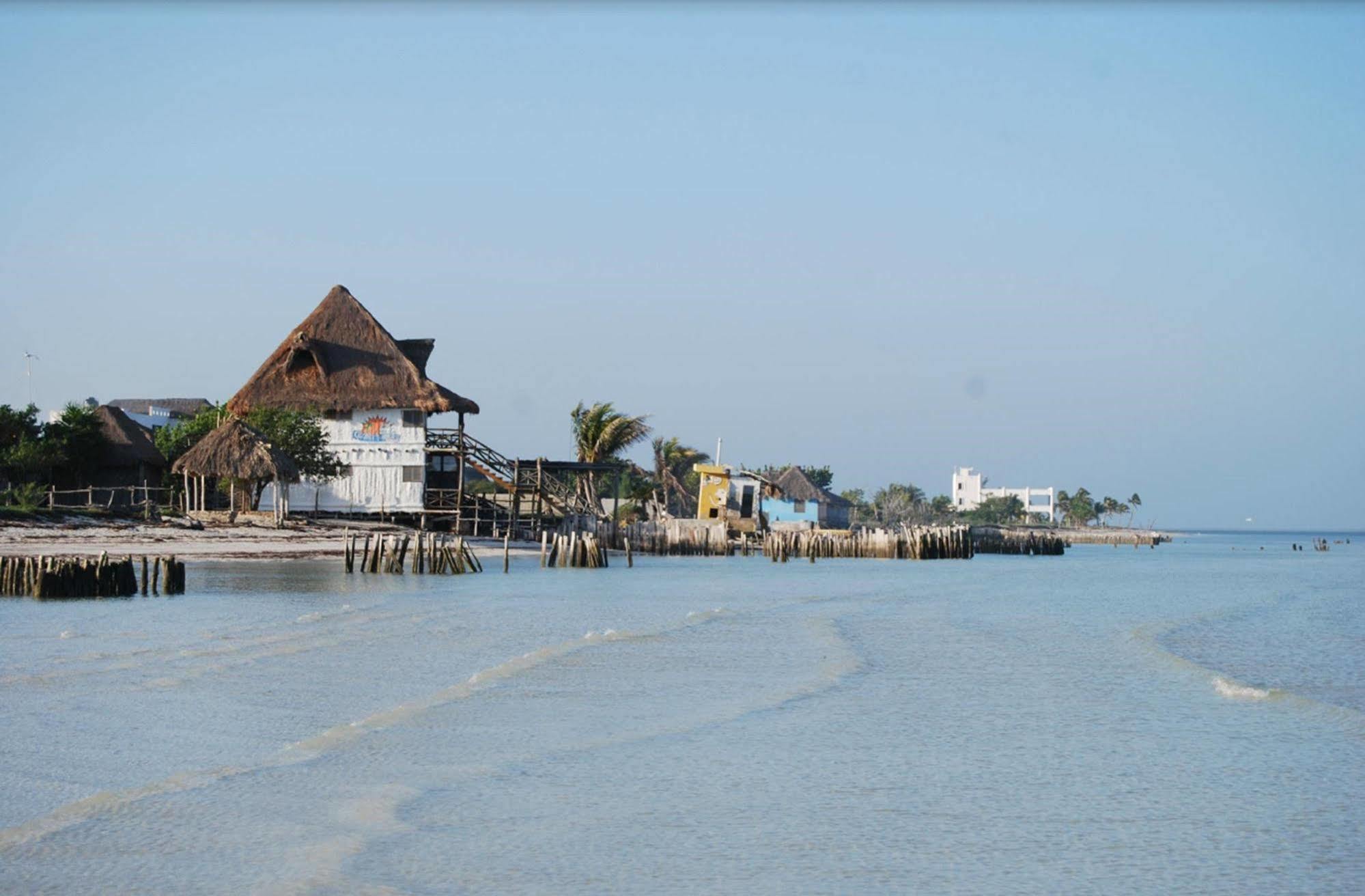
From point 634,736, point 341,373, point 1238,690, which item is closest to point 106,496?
point 341,373

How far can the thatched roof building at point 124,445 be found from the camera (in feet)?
144

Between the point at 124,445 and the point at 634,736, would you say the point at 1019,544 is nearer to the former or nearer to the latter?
the point at 124,445

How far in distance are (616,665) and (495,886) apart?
28.0ft

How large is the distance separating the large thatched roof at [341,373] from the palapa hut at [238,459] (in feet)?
14.1

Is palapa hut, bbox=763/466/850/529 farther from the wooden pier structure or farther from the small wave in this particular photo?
the small wave

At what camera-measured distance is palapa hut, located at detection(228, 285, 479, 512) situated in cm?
4062

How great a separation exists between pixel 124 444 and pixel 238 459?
11.0 m

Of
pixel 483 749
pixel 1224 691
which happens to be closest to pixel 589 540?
pixel 1224 691

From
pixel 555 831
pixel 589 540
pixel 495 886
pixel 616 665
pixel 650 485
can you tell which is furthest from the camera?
pixel 650 485

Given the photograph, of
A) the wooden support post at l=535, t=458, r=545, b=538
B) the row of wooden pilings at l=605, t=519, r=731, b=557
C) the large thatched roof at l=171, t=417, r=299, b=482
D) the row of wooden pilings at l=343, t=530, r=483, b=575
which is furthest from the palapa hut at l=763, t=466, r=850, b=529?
the row of wooden pilings at l=343, t=530, r=483, b=575

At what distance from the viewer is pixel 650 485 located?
6028cm

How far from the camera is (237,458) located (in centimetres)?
3541

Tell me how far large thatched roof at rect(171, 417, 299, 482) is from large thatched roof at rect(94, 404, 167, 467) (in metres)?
8.84

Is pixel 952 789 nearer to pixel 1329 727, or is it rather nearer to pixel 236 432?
pixel 1329 727
